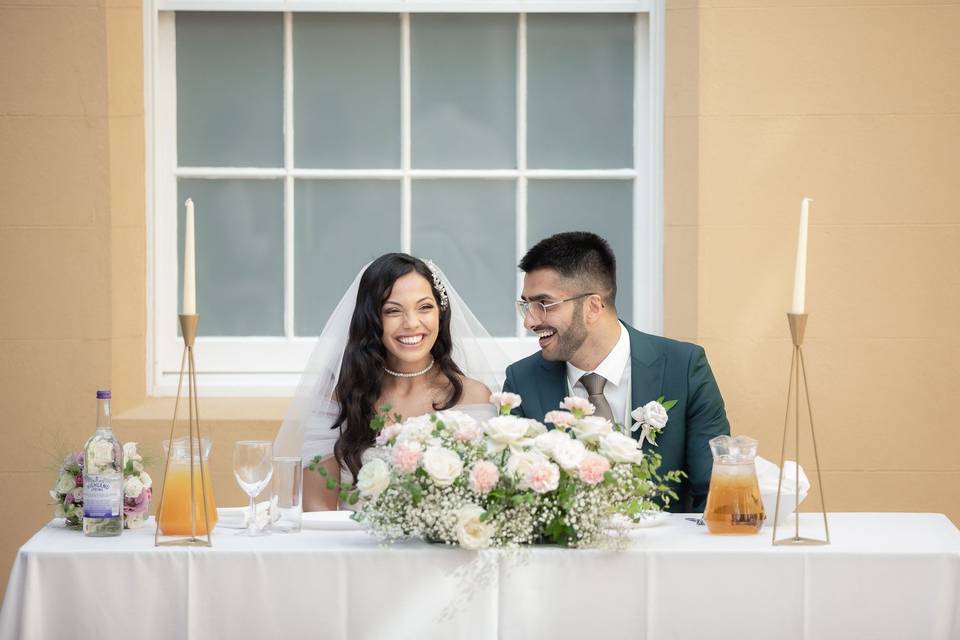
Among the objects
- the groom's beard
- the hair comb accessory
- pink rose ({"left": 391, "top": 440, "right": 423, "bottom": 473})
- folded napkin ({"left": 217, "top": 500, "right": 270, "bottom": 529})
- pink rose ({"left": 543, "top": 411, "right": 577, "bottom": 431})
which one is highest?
the hair comb accessory

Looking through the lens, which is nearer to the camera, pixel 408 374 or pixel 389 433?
pixel 389 433

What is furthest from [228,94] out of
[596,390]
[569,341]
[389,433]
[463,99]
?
[389,433]

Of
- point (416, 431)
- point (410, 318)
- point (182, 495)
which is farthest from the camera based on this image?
point (410, 318)

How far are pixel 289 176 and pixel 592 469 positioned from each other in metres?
2.30

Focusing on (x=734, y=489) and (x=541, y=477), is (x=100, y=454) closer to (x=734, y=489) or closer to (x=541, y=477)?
(x=541, y=477)

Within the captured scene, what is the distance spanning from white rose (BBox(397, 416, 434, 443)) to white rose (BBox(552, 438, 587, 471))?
0.24m

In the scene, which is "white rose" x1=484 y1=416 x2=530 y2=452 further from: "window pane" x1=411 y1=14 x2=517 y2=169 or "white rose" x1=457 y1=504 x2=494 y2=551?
"window pane" x1=411 y1=14 x2=517 y2=169

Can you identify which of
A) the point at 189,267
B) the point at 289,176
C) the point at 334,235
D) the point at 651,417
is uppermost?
the point at 289,176

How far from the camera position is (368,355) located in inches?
132

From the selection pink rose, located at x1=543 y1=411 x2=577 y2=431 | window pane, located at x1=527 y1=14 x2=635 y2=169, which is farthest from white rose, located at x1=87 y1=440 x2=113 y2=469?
window pane, located at x1=527 y1=14 x2=635 y2=169

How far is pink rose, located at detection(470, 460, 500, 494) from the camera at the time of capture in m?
2.01

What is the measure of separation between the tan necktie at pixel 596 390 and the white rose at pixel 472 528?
1223 mm

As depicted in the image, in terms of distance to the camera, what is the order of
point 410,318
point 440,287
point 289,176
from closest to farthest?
1. point 410,318
2. point 440,287
3. point 289,176

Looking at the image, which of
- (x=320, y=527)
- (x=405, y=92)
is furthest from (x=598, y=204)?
(x=320, y=527)
